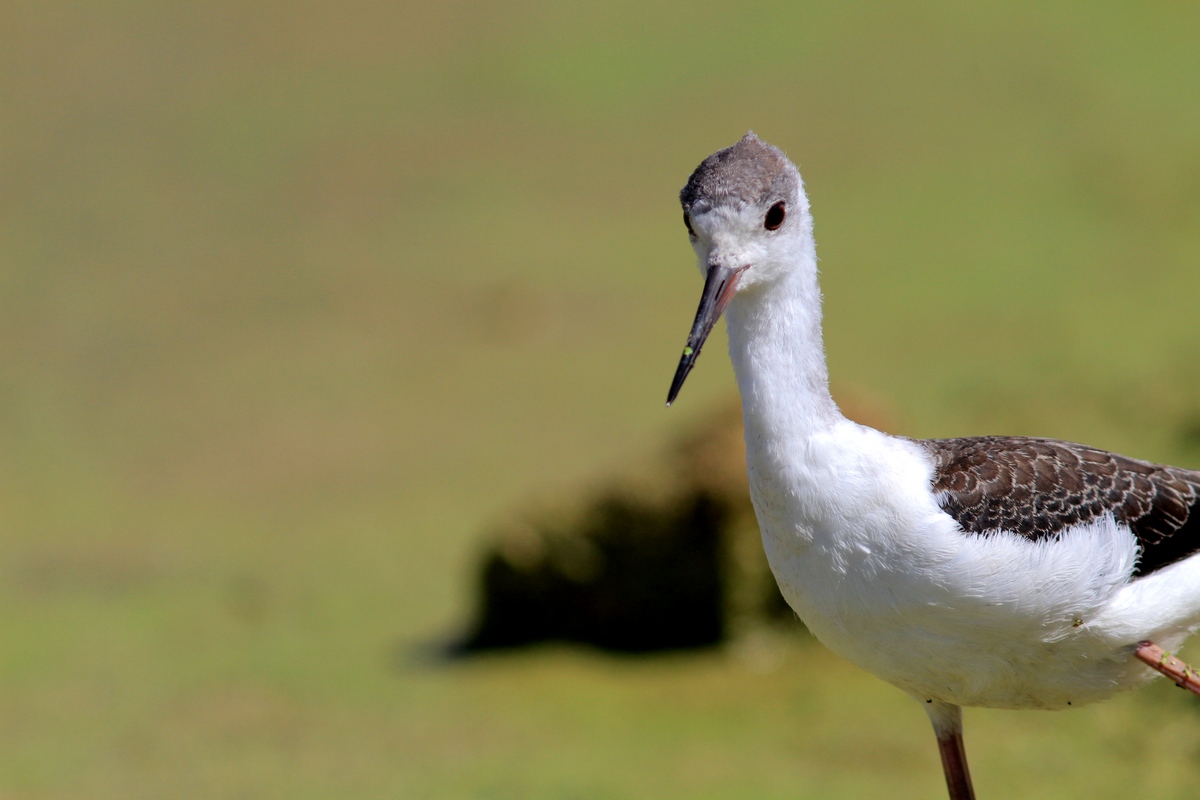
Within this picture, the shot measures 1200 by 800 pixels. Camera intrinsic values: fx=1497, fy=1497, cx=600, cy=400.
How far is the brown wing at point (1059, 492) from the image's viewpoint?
458cm

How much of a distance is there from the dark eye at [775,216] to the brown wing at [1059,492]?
0.91 m

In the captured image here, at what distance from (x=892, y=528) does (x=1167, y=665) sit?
1.07 meters

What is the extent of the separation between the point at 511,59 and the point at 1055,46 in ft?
18.9

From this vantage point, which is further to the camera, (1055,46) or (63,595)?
(1055,46)

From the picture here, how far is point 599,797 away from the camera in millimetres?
7359

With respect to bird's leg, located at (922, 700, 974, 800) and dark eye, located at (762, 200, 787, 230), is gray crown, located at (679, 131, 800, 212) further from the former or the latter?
bird's leg, located at (922, 700, 974, 800)

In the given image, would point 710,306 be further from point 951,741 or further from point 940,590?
point 951,741

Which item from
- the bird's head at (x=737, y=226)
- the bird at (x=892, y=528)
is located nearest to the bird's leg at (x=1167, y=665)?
the bird at (x=892, y=528)

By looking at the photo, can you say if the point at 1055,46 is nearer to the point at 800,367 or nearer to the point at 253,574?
the point at 253,574

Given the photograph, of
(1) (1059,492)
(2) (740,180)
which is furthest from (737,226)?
(1) (1059,492)

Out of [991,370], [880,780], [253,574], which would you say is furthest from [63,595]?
[991,370]

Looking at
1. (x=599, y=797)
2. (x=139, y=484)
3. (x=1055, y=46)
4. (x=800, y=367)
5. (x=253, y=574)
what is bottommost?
(x=599, y=797)

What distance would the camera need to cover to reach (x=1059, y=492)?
4785 millimetres

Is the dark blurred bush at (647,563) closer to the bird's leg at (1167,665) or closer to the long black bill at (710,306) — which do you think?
the bird's leg at (1167,665)
